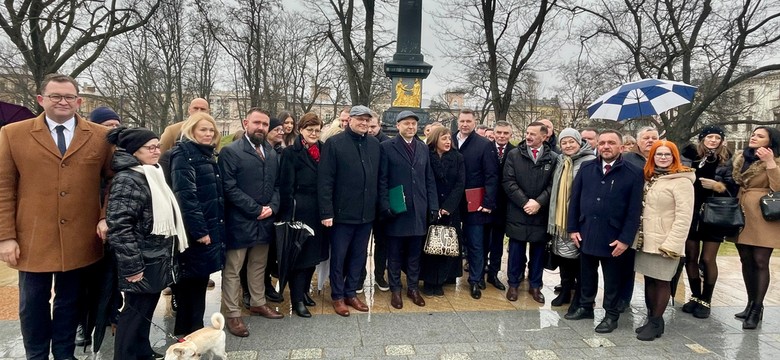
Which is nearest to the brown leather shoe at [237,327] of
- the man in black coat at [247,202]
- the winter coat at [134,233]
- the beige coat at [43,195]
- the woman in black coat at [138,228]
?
the man in black coat at [247,202]

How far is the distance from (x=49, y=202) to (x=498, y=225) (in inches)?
167

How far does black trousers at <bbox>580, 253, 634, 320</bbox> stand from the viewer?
4.19 meters

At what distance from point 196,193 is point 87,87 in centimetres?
3175

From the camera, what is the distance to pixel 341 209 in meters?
4.24

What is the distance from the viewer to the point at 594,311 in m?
4.58

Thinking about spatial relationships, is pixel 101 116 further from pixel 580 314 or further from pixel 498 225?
pixel 580 314

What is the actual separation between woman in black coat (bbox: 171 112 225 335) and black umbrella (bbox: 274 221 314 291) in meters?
0.53

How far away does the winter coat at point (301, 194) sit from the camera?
410cm

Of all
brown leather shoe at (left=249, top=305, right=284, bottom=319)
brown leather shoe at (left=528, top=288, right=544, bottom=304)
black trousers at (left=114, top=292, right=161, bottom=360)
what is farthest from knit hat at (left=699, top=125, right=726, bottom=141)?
black trousers at (left=114, top=292, right=161, bottom=360)

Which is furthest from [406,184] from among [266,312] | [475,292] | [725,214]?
[725,214]

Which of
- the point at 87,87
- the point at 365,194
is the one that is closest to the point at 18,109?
the point at 365,194

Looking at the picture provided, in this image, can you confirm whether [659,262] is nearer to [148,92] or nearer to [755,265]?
[755,265]

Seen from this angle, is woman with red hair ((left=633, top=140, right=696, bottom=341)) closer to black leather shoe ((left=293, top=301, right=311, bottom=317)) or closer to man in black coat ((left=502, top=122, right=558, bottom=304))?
man in black coat ((left=502, top=122, right=558, bottom=304))

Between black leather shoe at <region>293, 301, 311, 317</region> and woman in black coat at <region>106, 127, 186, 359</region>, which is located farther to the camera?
black leather shoe at <region>293, 301, 311, 317</region>
